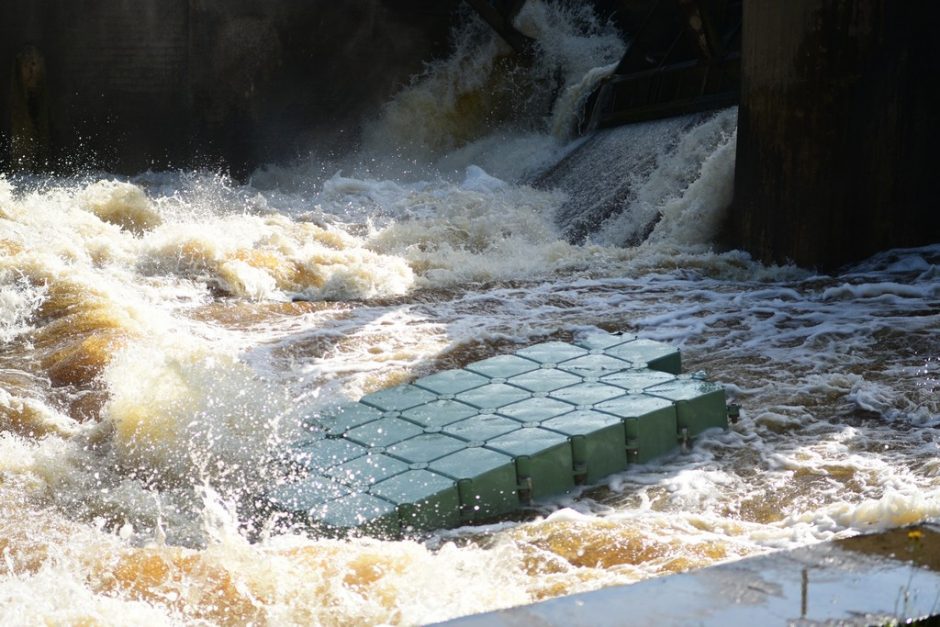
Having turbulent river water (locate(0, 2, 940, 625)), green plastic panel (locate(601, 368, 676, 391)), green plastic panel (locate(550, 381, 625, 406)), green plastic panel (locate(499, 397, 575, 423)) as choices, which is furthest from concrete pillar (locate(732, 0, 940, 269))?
green plastic panel (locate(499, 397, 575, 423))

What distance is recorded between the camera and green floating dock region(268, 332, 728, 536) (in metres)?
3.95

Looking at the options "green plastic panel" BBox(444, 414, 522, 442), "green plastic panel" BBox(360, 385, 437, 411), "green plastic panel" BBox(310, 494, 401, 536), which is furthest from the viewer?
"green plastic panel" BBox(360, 385, 437, 411)

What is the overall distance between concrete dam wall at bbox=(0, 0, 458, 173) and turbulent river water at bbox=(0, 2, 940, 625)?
1146 millimetres

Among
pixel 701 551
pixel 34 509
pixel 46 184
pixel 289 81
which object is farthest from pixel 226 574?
pixel 289 81

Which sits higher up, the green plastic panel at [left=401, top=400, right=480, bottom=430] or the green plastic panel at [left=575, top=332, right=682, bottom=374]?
the green plastic panel at [left=401, top=400, right=480, bottom=430]

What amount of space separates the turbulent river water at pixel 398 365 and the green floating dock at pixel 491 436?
10 cm

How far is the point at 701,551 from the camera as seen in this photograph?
3.57 meters

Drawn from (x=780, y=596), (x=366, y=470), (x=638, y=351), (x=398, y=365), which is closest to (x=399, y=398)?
(x=366, y=470)

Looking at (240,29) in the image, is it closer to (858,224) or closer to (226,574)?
(858,224)

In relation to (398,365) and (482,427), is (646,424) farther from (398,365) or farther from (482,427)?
(398,365)

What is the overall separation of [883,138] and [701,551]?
5.10 metres

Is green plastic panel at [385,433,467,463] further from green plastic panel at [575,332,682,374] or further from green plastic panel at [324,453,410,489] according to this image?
green plastic panel at [575,332,682,374]

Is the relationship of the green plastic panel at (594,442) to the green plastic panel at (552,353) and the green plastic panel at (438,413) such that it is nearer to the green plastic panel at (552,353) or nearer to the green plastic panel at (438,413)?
the green plastic panel at (438,413)

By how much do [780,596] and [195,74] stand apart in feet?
46.0
